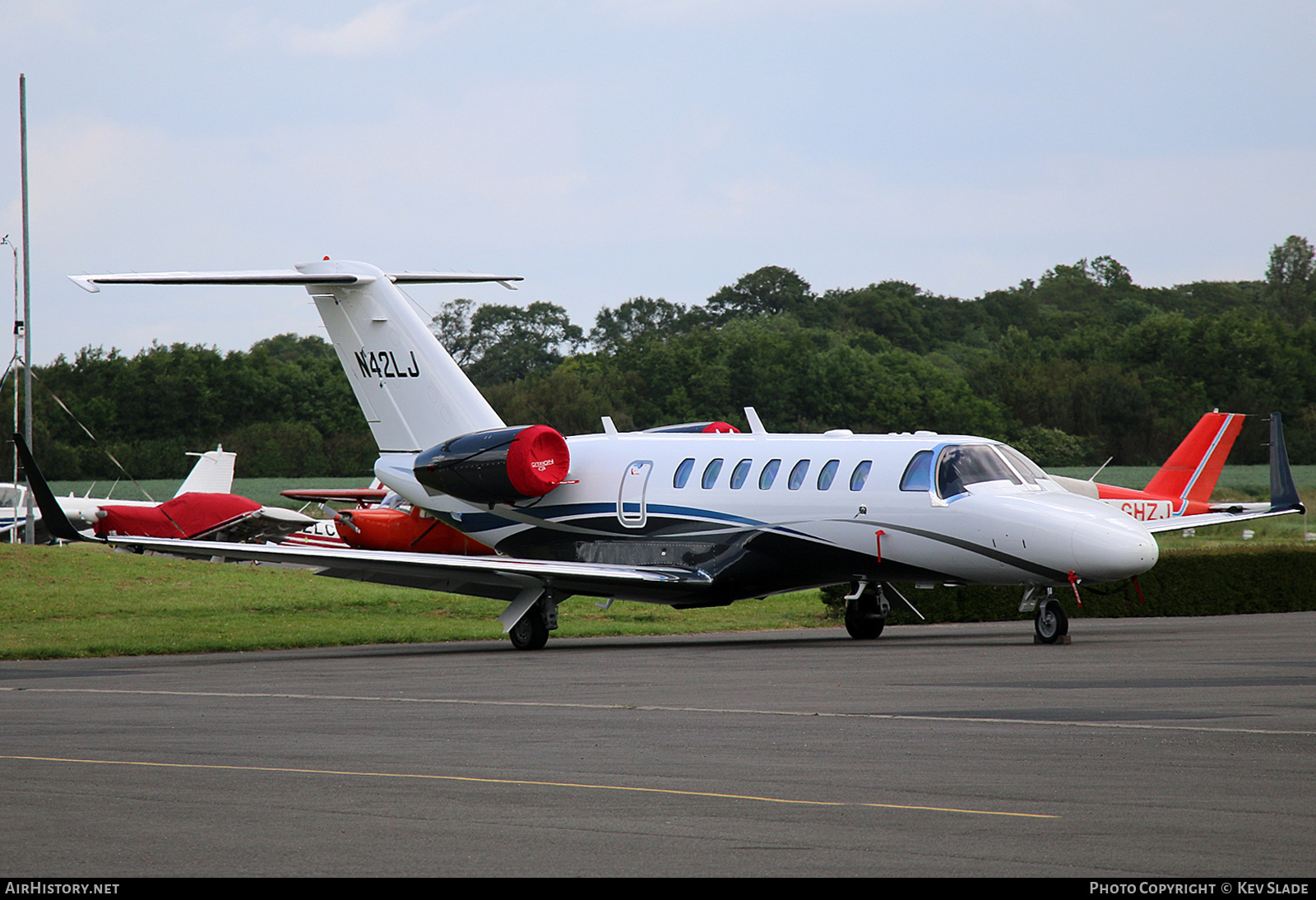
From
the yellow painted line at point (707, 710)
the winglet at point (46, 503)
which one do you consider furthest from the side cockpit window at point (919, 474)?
the winglet at point (46, 503)

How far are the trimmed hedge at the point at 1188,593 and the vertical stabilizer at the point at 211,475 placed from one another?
108 ft

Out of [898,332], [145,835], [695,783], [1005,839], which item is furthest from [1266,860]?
[898,332]

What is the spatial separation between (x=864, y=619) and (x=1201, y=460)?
18844 mm

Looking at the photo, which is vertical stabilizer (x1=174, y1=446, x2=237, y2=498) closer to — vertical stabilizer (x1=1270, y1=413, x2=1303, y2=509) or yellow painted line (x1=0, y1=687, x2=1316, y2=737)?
vertical stabilizer (x1=1270, y1=413, x2=1303, y2=509)

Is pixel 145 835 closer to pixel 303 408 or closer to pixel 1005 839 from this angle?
pixel 1005 839

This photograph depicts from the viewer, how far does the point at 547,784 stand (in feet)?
29.8

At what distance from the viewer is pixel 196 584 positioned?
106 feet

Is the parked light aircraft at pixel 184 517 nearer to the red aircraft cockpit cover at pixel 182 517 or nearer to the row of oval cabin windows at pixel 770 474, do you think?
the red aircraft cockpit cover at pixel 182 517

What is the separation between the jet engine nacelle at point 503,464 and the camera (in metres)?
23.8

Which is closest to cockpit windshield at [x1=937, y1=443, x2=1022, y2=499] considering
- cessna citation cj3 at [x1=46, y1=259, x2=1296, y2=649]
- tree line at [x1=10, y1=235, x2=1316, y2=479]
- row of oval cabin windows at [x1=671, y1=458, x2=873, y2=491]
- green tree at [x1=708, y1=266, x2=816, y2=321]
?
cessna citation cj3 at [x1=46, y1=259, x2=1296, y2=649]

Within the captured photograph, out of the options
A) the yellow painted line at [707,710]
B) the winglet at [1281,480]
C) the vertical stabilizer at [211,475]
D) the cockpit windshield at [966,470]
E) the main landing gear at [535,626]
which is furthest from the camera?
the vertical stabilizer at [211,475]

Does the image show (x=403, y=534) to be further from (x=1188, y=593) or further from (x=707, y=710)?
(x=707, y=710)

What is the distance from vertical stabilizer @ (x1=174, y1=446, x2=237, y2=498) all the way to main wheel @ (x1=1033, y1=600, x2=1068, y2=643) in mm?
40640

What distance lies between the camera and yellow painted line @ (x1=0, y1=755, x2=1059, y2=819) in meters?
8.00
